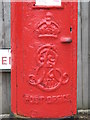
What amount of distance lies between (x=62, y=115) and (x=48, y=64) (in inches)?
18.9

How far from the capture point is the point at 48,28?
1.84m

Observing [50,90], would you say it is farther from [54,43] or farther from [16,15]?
[16,15]

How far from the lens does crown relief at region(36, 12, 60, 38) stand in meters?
1.83

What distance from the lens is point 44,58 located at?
6.09 ft

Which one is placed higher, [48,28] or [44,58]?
[48,28]

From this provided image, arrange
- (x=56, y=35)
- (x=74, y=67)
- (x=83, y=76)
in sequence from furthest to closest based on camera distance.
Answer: (x=83, y=76), (x=74, y=67), (x=56, y=35)

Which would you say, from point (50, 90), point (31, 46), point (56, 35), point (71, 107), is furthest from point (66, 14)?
point (71, 107)

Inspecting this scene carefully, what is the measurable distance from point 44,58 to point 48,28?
0.82ft

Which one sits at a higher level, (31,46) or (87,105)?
(31,46)

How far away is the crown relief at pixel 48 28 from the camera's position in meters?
1.83

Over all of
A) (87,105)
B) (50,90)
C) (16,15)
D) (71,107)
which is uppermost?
(16,15)

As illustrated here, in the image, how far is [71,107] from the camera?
6.55ft

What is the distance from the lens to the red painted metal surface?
6.05 feet

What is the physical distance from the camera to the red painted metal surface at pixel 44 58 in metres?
1.84
